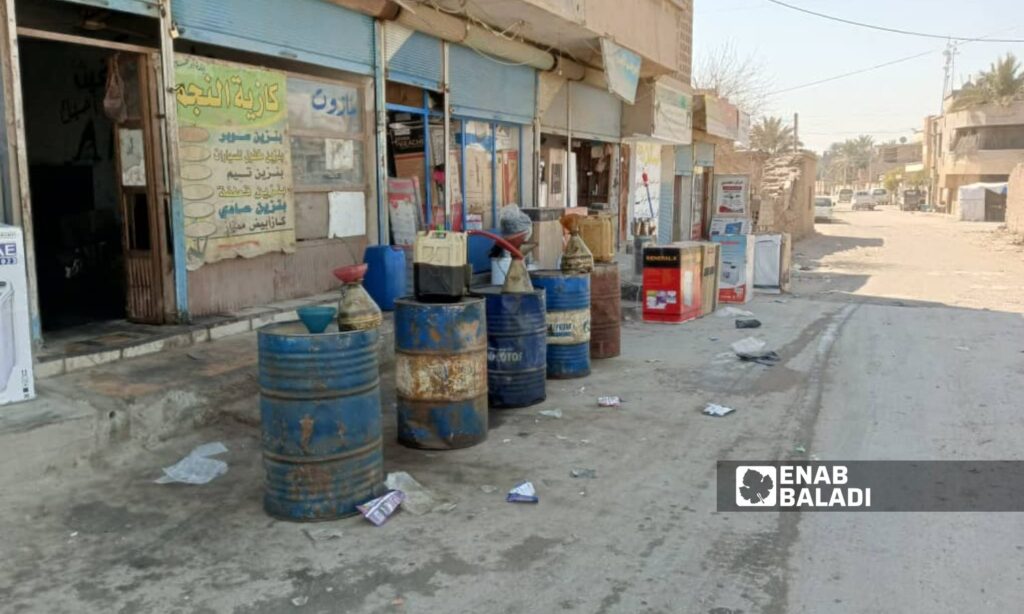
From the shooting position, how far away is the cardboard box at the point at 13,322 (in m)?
4.54

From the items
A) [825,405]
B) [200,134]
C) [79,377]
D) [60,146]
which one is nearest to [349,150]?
[200,134]

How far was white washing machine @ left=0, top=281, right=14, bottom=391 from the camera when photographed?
4.51m

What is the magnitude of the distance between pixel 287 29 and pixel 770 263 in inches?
398

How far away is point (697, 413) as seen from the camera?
6344 millimetres

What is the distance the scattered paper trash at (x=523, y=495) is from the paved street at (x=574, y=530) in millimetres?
80

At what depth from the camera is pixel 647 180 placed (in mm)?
17469

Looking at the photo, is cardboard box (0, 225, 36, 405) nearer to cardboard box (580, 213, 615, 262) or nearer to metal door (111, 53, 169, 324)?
metal door (111, 53, 169, 324)

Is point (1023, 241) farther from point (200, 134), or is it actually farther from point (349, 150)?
point (200, 134)

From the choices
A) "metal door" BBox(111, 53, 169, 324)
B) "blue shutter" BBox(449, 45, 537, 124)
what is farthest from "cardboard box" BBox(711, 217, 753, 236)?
"metal door" BBox(111, 53, 169, 324)

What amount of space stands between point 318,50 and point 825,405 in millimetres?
5750

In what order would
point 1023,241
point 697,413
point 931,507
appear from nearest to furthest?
point 931,507, point 697,413, point 1023,241

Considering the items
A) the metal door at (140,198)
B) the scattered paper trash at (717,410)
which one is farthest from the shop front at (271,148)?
the scattered paper trash at (717,410)

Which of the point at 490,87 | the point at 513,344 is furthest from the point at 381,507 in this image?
the point at 490,87

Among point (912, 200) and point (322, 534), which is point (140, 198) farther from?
point (912, 200)
